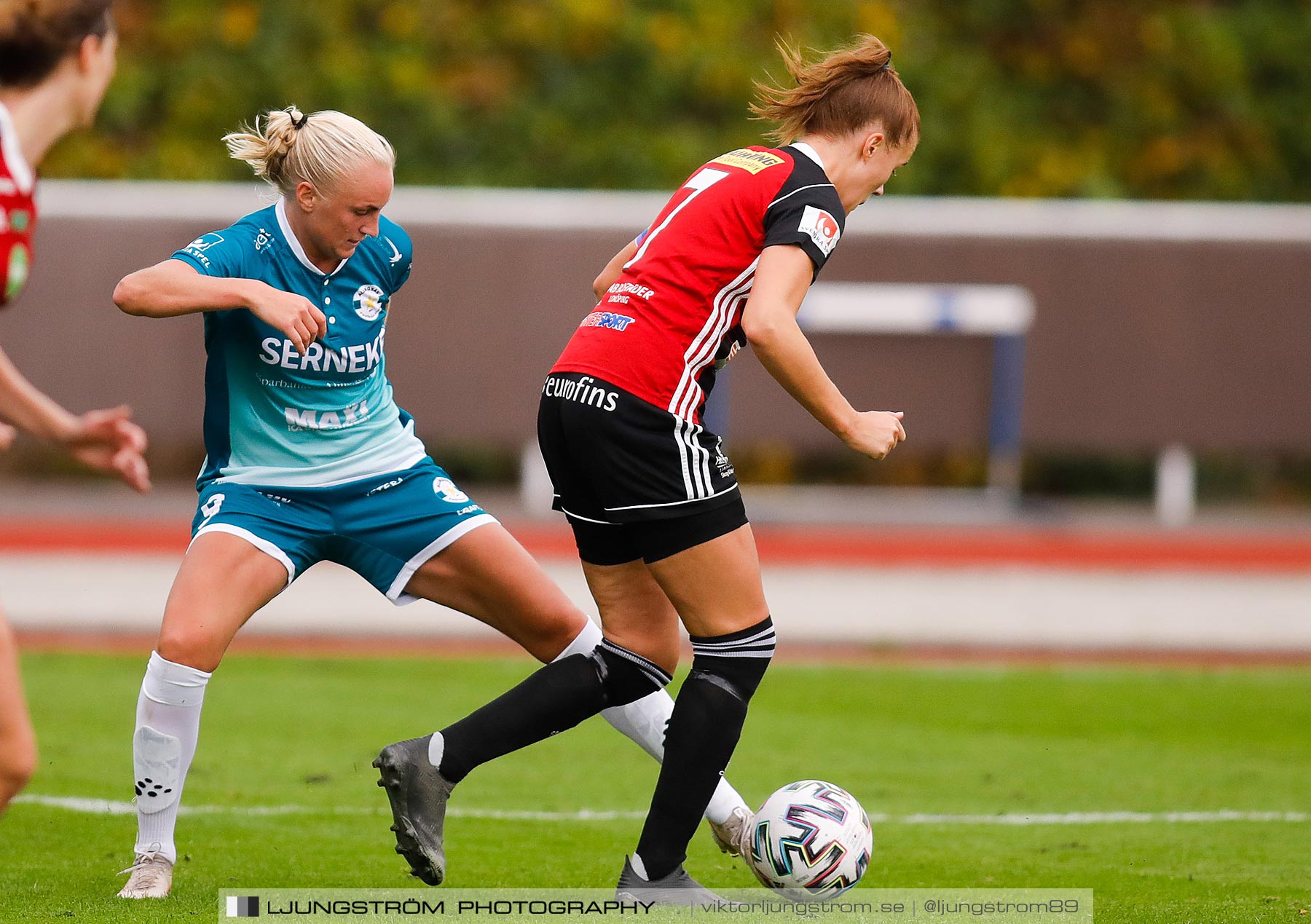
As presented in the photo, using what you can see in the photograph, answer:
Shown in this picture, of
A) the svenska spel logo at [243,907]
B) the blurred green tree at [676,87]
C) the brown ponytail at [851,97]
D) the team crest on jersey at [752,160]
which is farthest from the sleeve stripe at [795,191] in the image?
the blurred green tree at [676,87]

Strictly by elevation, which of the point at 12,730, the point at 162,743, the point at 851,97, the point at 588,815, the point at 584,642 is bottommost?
the point at 588,815

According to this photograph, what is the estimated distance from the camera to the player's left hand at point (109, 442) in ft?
11.1

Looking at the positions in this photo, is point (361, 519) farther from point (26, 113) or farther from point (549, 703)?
point (26, 113)

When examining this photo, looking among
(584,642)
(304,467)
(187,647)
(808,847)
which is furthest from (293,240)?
(808,847)

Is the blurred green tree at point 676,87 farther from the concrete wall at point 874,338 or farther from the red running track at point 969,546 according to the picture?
the red running track at point 969,546

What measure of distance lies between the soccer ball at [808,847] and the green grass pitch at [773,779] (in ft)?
1.49

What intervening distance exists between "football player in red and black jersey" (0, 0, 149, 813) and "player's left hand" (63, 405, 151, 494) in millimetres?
111

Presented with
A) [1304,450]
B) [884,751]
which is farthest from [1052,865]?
[1304,450]

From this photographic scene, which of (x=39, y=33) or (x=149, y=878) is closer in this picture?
(x=39, y=33)

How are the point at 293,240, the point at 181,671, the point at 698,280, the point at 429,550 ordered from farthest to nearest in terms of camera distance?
1. the point at 429,550
2. the point at 293,240
3. the point at 181,671
4. the point at 698,280

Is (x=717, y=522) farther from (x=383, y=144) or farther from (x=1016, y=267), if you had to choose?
(x=1016, y=267)

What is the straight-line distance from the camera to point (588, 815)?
18.2ft

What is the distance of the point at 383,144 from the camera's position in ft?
14.1

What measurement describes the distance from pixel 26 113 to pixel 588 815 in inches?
126
